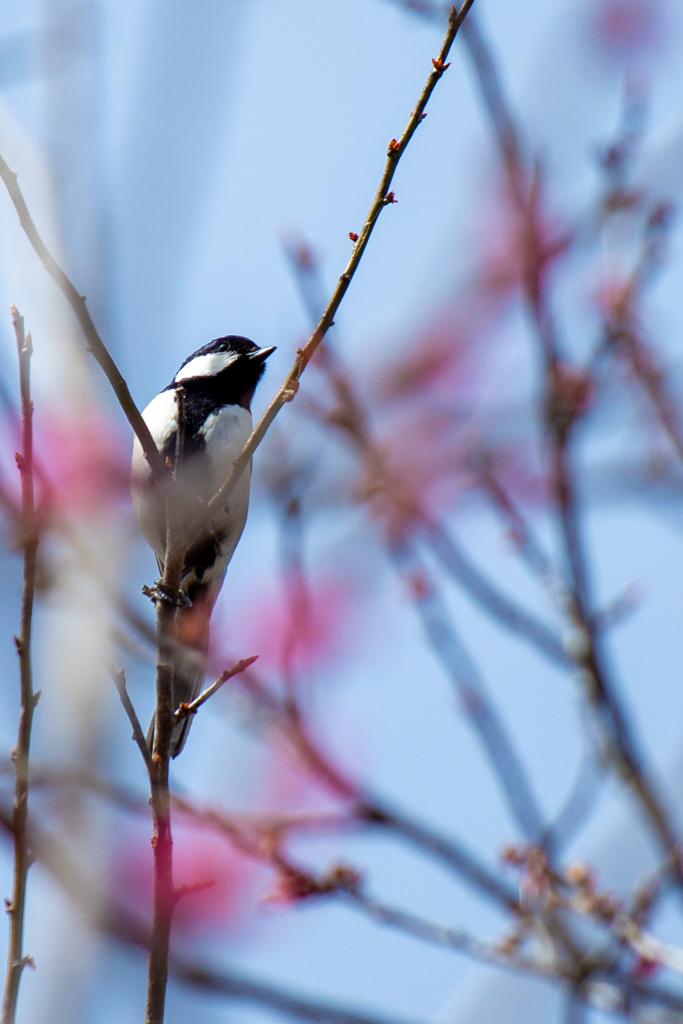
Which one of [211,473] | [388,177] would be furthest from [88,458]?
[388,177]

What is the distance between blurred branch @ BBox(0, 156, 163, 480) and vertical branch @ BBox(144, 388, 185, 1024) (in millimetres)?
313

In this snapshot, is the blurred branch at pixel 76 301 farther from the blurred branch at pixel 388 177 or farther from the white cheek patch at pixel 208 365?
the white cheek patch at pixel 208 365

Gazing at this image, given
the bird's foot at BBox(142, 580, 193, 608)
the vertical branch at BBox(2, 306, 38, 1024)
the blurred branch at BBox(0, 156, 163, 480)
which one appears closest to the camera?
the vertical branch at BBox(2, 306, 38, 1024)

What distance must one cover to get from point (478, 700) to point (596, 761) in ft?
1.21

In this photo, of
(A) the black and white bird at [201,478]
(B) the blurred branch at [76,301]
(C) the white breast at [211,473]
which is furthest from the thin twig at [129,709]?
(C) the white breast at [211,473]

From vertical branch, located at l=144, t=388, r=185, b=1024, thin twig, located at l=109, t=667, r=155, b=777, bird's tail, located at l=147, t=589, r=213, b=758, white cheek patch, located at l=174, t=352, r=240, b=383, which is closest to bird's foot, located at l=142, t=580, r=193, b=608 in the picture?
vertical branch, located at l=144, t=388, r=185, b=1024

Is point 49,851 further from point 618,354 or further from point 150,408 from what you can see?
point 618,354

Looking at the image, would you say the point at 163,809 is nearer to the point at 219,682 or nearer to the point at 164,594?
the point at 219,682

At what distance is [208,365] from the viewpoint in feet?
12.4

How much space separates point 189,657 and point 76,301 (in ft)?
3.84

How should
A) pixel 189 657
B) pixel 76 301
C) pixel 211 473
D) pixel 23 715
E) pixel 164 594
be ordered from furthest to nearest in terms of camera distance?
pixel 211 473
pixel 189 657
pixel 164 594
pixel 76 301
pixel 23 715

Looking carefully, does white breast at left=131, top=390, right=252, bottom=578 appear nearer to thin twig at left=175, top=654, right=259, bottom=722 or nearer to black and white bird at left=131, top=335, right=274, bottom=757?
black and white bird at left=131, top=335, right=274, bottom=757

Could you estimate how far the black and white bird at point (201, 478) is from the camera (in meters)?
2.82

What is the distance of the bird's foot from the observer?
224cm
